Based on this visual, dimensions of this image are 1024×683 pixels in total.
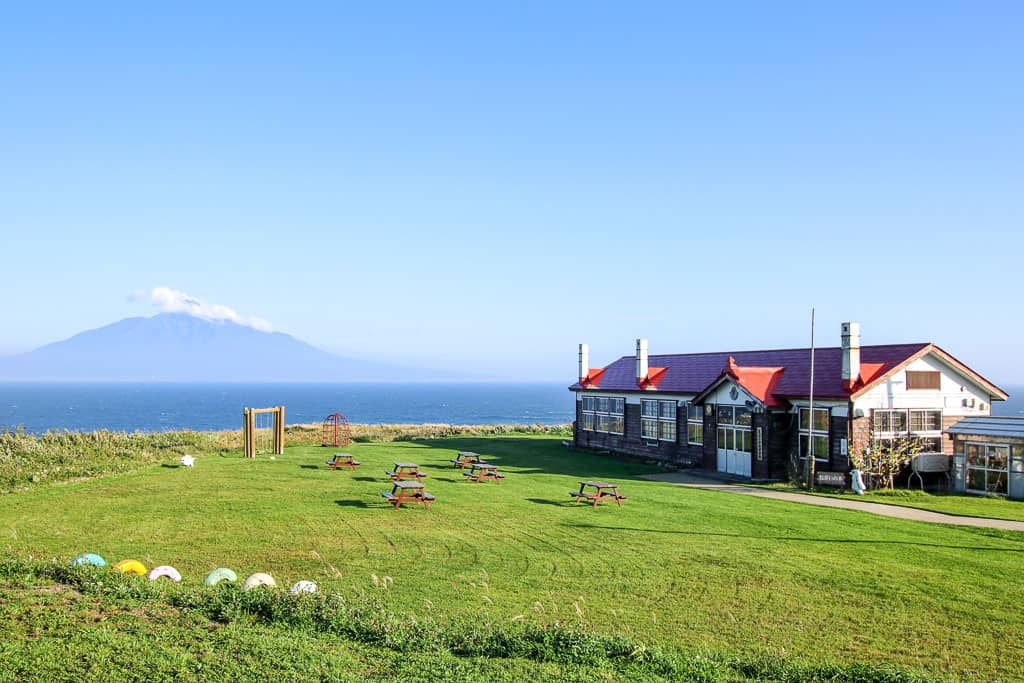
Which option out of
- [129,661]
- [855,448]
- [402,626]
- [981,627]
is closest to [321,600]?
[402,626]

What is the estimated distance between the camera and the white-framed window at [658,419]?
3606 centimetres

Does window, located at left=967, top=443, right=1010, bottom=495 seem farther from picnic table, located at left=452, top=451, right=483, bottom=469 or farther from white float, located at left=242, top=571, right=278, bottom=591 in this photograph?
white float, located at left=242, top=571, right=278, bottom=591

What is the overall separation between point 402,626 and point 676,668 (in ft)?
10.3

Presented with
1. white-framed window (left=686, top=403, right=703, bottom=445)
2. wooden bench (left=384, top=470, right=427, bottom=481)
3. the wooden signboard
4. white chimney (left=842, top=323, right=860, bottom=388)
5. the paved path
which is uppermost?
white chimney (left=842, top=323, right=860, bottom=388)

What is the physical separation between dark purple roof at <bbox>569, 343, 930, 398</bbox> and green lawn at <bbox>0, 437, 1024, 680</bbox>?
7.68 metres

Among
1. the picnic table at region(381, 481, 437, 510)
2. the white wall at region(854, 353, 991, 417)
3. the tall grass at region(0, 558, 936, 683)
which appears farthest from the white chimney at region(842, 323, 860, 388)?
the tall grass at region(0, 558, 936, 683)

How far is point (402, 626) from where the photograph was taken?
9.07 m

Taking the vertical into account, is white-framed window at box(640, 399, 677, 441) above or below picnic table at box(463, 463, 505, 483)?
above

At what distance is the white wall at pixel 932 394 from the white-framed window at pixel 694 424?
7727 mm

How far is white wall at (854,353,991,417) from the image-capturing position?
2747cm

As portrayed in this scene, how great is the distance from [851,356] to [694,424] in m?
8.39

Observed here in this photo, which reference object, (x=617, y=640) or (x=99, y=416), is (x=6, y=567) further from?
(x=99, y=416)

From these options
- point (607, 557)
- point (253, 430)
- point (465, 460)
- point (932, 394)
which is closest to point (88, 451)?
point (253, 430)

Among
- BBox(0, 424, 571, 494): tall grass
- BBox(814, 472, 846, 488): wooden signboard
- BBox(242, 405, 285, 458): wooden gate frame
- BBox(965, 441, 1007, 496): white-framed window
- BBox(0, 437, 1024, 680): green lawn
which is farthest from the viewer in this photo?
BBox(242, 405, 285, 458): wooden gate frame
